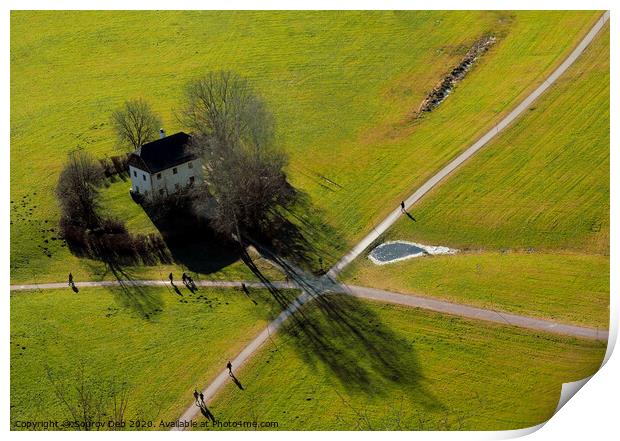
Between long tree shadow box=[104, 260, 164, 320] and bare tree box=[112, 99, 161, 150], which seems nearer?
long tree shadow box=[104, 260, 164, 320]

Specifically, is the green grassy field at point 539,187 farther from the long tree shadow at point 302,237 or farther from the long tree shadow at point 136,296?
the long tree shadow at point 136,296

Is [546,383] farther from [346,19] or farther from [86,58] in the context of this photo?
[86,58]

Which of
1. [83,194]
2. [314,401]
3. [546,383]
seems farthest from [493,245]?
[83,194]

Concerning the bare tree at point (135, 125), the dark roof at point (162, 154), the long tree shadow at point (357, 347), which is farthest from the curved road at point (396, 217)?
the bare tree at point (135, 125)

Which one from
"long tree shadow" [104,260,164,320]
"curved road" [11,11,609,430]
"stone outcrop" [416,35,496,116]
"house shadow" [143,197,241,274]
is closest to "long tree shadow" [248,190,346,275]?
"curved road" [11,11,609,430]

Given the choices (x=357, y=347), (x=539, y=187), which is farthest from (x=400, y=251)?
(x=539, y=187)

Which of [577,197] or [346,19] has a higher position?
[346,19]

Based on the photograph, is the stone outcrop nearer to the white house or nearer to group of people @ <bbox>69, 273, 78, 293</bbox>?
the white house
